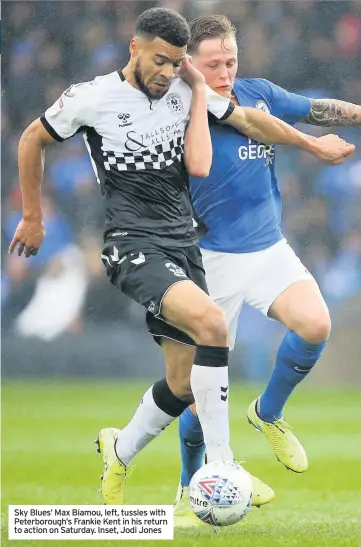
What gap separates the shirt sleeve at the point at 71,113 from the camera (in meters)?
5.36

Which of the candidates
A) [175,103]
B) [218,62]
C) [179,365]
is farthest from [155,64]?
[179,365]

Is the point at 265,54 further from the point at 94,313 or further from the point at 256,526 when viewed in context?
the point at 256,526

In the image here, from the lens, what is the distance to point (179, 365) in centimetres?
561

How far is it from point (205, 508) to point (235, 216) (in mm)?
1809

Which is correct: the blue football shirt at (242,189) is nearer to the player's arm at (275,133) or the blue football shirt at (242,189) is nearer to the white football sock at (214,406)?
the player's arm at (275,133)

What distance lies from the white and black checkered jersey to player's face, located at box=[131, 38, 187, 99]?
0.08 meters

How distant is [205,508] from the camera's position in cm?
501

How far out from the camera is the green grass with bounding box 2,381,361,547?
18.5 ft

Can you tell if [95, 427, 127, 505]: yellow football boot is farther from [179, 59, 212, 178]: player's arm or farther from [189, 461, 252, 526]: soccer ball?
[179, 59, 212, 178]: player's arm

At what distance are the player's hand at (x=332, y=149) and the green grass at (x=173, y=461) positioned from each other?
1.99 metres

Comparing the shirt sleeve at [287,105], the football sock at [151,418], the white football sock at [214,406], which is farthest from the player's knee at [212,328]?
the shirt sleeve at [287,105]

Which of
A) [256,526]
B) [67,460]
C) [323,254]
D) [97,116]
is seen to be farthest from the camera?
[323,254]

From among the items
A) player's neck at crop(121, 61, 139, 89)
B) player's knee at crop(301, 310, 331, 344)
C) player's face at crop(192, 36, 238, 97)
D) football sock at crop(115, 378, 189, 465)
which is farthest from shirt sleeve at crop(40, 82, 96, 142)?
player's knee at crop(301, 310, 331, 344)

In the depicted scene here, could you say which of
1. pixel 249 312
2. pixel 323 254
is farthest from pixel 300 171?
pixel 249 312
